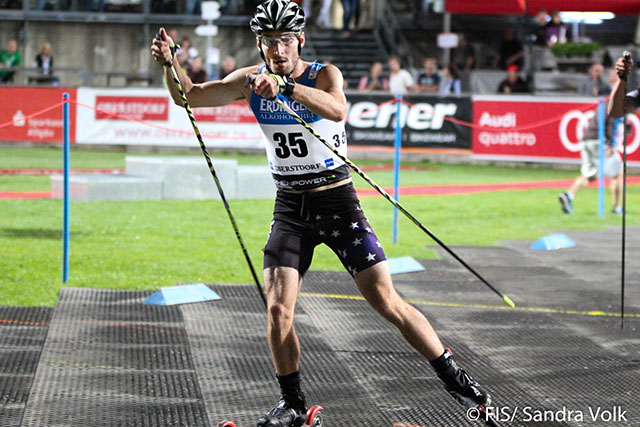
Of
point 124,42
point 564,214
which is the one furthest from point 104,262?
point 124,42

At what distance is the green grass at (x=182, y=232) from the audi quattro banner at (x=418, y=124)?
13.3 ft

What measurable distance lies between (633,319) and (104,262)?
5.24 meters

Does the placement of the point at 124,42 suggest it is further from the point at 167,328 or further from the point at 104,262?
the point at 167,328

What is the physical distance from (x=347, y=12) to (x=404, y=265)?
68.9 feet

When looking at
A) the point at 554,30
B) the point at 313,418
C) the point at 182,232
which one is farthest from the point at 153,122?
the point at 313,418

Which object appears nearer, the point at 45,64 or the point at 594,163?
the point at 594,163

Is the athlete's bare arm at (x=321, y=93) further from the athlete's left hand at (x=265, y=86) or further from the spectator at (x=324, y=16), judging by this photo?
the spectator at (x=324, y=16)

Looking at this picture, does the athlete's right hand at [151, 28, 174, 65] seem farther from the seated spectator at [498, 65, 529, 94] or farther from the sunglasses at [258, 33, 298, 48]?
the seated spectator at [498, 65, 529, 94]

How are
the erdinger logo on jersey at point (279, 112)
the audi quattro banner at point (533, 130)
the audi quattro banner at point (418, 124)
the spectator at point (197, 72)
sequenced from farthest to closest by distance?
the spectator at point (197, 72) → the audi quattro banner at point (418, 124) → the audi quattro banner at point (533, 130) → the erdinger logo on jersey at point (279, 112)

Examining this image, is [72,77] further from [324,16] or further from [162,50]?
[162,50]

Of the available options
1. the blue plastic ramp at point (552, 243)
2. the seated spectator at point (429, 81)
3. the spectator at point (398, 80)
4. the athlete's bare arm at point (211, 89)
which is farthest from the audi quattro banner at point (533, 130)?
the athlete's bare arm at point (211, 89)

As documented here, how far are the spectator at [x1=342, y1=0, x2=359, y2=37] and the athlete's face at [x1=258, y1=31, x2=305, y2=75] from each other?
82.8 feet

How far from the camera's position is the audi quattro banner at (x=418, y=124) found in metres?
22.9

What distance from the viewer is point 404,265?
406 inches
